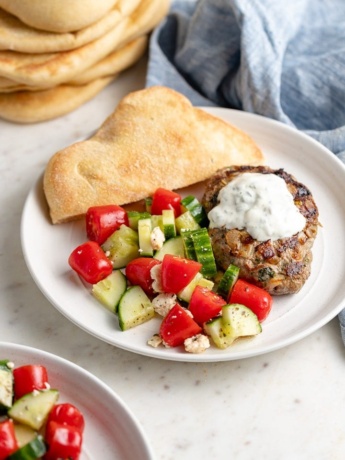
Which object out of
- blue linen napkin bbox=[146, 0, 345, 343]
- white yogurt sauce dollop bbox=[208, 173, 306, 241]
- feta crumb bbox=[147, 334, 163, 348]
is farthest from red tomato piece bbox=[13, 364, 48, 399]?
blue linen napkin bbox=[146, 0, 345, 343]

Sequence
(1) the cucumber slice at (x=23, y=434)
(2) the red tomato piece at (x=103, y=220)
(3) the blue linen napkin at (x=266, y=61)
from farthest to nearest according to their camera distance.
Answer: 1. (3) the blue linen napkin at (x=266, y=61)
2. (2) the red tomato piece at (x=103, y=220)
3. (1) the cucumber slice at (x=23, y=434)

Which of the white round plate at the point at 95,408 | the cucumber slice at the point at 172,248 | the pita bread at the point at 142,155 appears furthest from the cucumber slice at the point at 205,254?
the white round plate at the point at 95,408

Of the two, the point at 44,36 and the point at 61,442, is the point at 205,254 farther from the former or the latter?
the point at 44,36

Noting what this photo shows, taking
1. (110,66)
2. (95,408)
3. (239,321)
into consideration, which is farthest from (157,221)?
(110,66)

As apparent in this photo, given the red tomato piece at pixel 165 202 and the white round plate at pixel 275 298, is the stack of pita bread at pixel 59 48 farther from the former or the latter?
the red tomato piece at pixel 165 202

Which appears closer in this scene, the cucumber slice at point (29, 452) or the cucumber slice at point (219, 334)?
the cucumber slice at point (29, 452)

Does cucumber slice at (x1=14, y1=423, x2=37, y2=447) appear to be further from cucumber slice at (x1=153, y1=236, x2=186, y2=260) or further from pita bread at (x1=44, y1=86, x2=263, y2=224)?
pita bread at (x1=44, y1=86, x2=263, y2=224)
